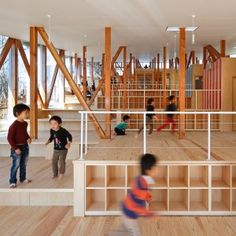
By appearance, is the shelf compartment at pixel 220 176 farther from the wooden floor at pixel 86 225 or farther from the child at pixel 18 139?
the child at pixel 18 139

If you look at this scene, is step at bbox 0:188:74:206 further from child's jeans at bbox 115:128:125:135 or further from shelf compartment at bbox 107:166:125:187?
child's jeans at bbox 115:128:125:135

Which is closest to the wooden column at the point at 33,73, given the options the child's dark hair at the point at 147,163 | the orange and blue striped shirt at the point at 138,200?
the child's dark hair at the point at 147,163

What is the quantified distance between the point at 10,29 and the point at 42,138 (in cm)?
292

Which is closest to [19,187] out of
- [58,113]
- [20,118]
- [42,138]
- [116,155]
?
[20,118]

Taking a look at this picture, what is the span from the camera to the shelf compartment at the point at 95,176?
5115mm

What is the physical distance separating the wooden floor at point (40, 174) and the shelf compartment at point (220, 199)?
6.80 feet

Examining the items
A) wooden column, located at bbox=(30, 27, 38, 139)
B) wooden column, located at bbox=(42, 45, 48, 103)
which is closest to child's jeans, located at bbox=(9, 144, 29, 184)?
wooden column, located at bbox=(30, 27, 38, 139)

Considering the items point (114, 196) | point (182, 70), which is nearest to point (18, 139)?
point (114, 196)

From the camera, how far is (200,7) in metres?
7.16

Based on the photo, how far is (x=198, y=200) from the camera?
544 centimetres

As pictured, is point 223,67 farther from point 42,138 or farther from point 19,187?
point 19,187

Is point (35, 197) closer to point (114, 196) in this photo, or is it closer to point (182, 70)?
point (114, 196)

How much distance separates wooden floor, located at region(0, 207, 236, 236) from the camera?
14.1 feet

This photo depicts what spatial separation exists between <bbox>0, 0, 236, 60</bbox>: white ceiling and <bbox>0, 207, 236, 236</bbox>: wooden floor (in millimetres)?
3884
